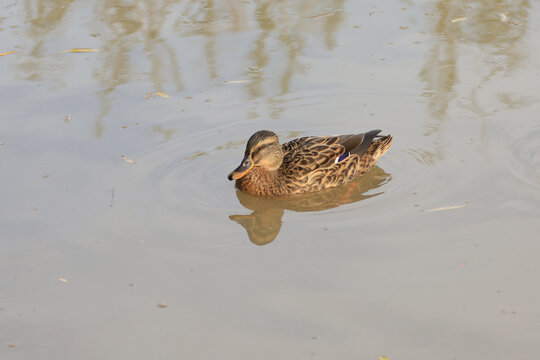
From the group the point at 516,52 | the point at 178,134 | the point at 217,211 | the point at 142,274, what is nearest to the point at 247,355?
the point at 142,274

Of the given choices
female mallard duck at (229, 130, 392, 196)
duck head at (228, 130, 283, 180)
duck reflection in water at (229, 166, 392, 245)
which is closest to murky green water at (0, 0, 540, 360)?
duck reflection in water at (229, 166, 392, 245)

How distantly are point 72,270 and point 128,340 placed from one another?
3.46ft

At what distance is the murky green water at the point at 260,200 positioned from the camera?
5.24m

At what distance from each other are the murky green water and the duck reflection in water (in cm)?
3

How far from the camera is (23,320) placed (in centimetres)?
542

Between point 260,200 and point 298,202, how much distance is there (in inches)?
13.7

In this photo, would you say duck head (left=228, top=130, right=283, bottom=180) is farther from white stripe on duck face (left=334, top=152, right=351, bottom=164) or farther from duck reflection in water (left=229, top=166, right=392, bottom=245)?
white stripe on duck face (left=334, top=152, right=351, bottom=164)

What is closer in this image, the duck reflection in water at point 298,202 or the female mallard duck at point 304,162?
the duck reflection in water at point 298,202

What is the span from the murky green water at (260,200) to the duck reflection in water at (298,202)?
28mm

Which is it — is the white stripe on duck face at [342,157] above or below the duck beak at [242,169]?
below

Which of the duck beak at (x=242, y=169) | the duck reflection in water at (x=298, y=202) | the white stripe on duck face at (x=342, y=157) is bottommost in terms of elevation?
the duck reflection in water at (x=298, y=202)

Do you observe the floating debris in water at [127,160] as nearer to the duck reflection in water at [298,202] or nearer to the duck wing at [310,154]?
the duck reflection in water at [298,202]

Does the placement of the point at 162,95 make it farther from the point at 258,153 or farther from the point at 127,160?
the point at 258,153

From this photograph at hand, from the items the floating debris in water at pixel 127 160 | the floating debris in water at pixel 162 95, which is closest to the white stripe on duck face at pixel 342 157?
the floating debris in water at pixel 127 160
